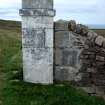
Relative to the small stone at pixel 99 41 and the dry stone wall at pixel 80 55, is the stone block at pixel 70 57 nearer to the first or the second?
the dry stone wall at pixel 80 55

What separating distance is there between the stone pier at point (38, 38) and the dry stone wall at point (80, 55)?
0.29 m

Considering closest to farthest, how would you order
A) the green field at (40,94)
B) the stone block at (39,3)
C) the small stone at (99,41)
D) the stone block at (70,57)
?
the green field at (40,94) → the stone block at (39,3) → the small stone at (99,41) → the stone block at (70,57)

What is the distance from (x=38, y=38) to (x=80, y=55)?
1289 millimetres

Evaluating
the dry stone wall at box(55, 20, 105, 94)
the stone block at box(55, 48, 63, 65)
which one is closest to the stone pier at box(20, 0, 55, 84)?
the stone block at box(55, 48, 63, 65)

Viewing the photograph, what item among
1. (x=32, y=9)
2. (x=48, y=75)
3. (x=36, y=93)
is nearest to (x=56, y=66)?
(x=48, y=75)

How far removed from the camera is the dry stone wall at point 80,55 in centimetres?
1014

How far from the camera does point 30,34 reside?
10.1 metres

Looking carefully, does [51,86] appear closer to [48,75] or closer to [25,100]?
[48,75]

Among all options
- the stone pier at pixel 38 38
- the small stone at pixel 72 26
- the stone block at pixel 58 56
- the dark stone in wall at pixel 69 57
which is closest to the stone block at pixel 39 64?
the stone pier at pixel 38 38

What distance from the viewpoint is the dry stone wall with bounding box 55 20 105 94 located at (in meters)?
10.1

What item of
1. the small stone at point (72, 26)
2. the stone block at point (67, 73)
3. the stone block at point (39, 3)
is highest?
the stone block at point (39, 3)

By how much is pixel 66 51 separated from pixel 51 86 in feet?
3.56

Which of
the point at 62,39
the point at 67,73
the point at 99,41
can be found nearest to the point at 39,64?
the point at 67,73

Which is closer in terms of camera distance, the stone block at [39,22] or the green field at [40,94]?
the green field at [40,94]
